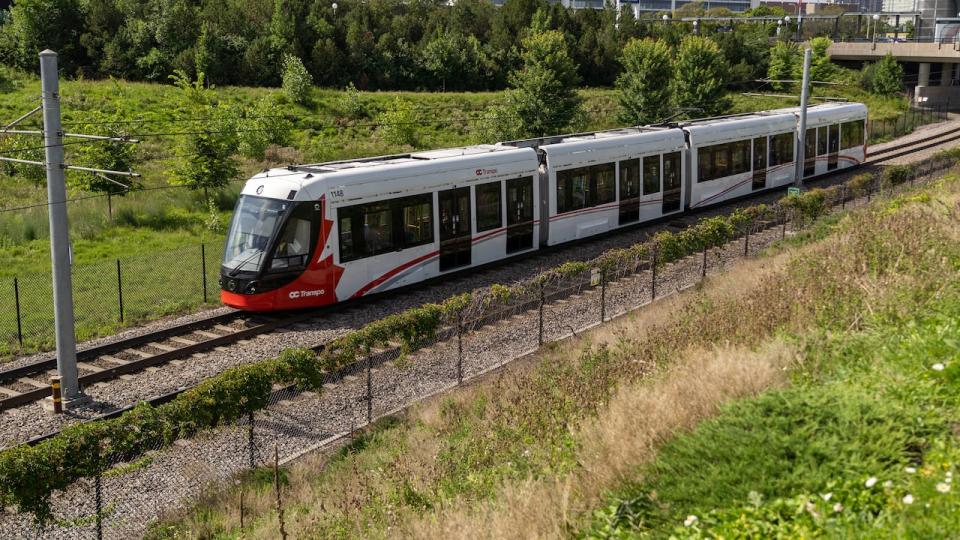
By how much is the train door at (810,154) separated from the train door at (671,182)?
818 centimetres

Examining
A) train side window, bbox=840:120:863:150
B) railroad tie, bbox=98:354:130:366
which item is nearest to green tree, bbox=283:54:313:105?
train side window, bbox=840:120:863:150

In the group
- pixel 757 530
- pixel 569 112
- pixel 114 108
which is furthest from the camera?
pixel 114 108

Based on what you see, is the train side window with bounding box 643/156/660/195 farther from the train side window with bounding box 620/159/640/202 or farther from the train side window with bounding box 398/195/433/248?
the train side window with bounding box 398/195/433/248

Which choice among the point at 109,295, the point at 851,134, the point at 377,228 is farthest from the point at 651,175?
the point at 109,295

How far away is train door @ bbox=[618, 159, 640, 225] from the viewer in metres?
25.7

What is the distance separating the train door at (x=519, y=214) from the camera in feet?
73.3

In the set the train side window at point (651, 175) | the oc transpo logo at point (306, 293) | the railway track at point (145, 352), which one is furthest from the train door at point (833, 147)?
the railway track at point (145, 352)

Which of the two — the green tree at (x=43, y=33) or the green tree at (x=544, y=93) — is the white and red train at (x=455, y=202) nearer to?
the green tree at (x=544, y=93)

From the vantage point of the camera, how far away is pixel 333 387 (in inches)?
575

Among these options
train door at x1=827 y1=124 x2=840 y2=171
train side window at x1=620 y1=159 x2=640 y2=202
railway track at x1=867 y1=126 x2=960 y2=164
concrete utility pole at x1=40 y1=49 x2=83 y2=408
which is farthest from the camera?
railway track at x1=867 y1=126 x2=960 y2=164

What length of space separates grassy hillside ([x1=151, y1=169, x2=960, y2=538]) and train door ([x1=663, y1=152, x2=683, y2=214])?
12.7m

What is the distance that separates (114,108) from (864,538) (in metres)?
46.2

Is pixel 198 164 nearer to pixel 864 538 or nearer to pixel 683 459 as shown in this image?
pixel 683 459

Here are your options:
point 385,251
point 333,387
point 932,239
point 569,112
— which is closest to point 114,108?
point 569,112
